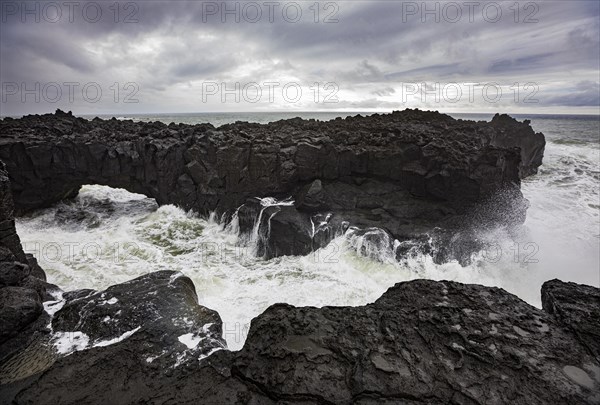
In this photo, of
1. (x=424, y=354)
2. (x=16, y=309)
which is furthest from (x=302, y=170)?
(x=424, y=354)

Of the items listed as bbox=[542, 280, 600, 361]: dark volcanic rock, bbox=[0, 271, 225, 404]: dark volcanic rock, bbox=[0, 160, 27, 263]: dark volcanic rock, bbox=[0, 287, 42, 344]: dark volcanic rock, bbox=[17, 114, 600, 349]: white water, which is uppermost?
bbox=[0, 160, 27, 263]: dark volcanic rock

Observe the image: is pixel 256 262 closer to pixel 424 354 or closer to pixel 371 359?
pixel 371 359

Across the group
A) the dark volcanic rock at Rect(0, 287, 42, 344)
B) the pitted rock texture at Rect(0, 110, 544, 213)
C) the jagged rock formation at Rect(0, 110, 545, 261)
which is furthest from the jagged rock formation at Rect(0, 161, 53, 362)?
the pitted rock texture at Rect(0, 110, 544, 213)

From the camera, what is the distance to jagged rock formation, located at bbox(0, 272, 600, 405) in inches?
122

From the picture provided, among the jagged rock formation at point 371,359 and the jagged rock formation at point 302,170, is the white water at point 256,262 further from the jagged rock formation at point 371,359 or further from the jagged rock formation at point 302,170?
the jagged rock formation at point 371,359

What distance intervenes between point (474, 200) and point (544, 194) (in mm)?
10970

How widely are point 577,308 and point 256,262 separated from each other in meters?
9.44

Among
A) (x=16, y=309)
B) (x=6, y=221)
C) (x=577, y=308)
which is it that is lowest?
(x=16, y=309)

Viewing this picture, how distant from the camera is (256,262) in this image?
11.8m

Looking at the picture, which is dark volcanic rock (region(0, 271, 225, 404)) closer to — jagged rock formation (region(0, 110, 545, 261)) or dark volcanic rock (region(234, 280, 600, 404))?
dark volcanic rock (region(234, 280, 600, 404))

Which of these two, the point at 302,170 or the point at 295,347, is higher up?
the point at 302,170

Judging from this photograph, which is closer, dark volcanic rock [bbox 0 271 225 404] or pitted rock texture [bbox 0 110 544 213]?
dark volcanic rock [bbox 0 271 225 404]

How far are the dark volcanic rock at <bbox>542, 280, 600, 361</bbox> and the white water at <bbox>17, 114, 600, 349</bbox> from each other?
5403 mm

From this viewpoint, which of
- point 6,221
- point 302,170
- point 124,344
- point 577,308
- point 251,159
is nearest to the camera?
point 577,308
